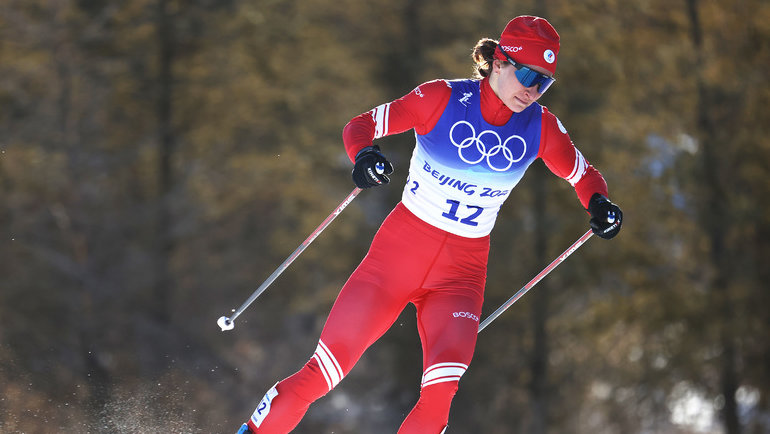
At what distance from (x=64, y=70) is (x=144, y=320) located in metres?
3.44

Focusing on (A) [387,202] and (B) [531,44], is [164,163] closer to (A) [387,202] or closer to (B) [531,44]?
(A) [387,202]

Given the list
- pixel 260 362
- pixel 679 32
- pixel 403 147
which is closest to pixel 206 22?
pixel 403 147

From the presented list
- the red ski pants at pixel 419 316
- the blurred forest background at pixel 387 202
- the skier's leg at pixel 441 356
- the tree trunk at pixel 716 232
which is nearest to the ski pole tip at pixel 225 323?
the red ski pants at pixel 419 316

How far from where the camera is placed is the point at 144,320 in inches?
518

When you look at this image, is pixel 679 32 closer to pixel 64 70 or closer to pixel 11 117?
pixel 64 70

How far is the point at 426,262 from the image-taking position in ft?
12.8

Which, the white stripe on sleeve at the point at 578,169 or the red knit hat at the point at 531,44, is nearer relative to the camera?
the red knit hat at the point at 531,44

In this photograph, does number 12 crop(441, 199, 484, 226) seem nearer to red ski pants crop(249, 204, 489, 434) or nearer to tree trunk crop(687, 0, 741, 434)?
red ski pants crop(249, 204, 489, 434)

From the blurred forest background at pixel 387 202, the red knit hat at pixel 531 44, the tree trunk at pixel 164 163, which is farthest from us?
the tree trunk at pixel 164 163

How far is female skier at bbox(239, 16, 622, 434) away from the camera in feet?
12.3

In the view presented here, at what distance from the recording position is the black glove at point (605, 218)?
13.2ft

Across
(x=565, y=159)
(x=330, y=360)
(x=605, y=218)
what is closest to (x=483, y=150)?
(x=565, y=159)

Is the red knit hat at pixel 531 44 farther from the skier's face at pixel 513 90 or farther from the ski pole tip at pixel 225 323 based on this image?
the ski pole tip at pixel 225 323

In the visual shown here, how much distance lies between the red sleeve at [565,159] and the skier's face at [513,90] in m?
0.18
